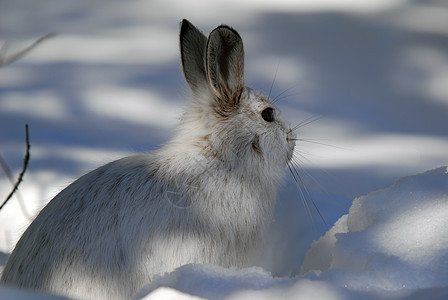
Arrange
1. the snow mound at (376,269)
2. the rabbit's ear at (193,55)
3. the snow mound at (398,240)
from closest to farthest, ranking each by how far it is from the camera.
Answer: the snow mound at (376,269) → the snow mound at (398,240) → the rabbit's ear at (193,55)

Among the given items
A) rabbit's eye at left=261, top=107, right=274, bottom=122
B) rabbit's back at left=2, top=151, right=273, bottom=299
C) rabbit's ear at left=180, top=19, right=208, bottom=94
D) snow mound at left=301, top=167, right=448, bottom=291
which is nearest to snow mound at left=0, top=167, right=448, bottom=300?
snow mound at left=301, top=167, right=448, bottom=291

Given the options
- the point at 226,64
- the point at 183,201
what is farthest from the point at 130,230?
the point at 226,64

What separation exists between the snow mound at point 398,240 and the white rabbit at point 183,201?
456 mm

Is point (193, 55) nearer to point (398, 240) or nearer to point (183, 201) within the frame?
point (183, 201)

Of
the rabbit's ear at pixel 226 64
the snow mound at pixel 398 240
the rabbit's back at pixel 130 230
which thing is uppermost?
the rabbit's ear at pixel 226 64

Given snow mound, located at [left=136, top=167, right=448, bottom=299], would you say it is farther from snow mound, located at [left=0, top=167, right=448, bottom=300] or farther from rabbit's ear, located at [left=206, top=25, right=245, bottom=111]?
rabbit's ear, located at [left=206, top=25, right=245, bottom=111]

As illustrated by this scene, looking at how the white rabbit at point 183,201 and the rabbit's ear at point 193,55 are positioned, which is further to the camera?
the rabbit's ear at point 193,55

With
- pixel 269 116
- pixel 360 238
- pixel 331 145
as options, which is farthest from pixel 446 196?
pixel 331 145

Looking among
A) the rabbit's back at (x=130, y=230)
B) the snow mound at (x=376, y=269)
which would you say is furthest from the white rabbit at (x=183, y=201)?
the snow mound at (x=376, y=269)

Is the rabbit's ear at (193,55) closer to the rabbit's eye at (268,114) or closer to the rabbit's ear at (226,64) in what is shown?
the rabbit's ear at (226,64)

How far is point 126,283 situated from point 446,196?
92cm

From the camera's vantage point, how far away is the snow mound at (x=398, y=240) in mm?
1421

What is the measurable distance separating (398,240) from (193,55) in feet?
3.67

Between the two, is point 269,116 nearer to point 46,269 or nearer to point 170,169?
point 170,169
